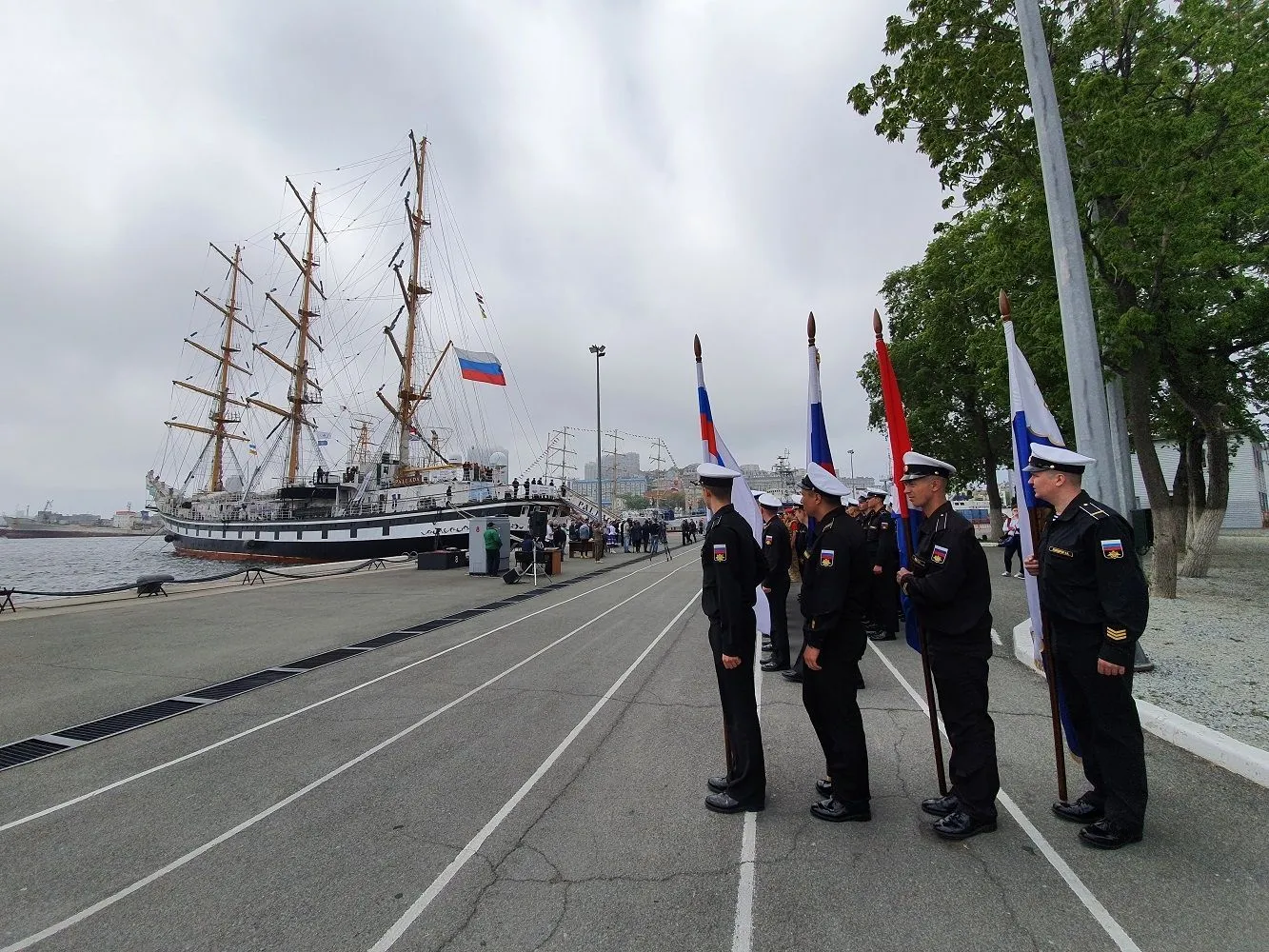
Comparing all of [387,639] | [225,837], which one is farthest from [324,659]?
[225,837]

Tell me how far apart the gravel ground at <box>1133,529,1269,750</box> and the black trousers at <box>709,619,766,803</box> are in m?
3.51

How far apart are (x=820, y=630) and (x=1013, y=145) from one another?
9650mm

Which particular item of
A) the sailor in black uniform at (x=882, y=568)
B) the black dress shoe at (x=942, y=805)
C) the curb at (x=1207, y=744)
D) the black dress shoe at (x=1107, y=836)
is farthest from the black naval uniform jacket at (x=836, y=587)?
the curb at (x=1207, y=744)

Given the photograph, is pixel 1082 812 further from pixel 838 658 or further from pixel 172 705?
pixel 172 705

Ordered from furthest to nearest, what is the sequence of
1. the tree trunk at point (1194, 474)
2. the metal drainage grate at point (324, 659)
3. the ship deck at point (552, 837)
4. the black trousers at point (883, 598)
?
the tree trunk at point (1194, 474), the metal drainage grate at point (324, 659), the black trousers at point (883, 598), the ship deck at point (552, 837)

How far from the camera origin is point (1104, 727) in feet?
10.2

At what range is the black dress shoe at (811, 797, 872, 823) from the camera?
3.34 metres

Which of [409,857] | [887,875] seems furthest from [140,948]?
[887,875]

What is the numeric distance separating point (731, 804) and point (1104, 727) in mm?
2050

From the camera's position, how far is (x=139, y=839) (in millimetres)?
3330

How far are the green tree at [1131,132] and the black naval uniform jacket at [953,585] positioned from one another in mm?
8029

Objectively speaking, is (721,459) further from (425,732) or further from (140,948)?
(140,948)

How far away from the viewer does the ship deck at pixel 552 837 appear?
2506 mm

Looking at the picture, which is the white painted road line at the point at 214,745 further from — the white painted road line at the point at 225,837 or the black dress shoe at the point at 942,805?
the black dress shoe at the point at 942,805
